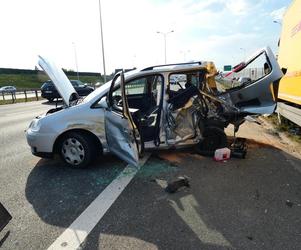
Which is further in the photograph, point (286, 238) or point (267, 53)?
point (267, 53)

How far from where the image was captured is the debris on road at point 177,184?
4273mm

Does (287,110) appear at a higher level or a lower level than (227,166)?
higher

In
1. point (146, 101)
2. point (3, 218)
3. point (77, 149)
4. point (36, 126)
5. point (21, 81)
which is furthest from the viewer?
point (21, 81)

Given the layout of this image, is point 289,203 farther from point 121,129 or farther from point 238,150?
point 121,129

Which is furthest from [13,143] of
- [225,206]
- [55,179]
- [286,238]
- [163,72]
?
[286,238]

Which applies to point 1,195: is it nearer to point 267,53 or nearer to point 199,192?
point 199,192

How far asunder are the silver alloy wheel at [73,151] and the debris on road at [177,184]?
1.71 meters

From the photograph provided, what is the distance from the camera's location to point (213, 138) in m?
5.92

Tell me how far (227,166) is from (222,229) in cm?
217

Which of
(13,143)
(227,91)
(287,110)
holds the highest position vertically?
(227,91)

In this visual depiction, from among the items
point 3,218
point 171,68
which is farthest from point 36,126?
point 171,68

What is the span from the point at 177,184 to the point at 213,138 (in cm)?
187

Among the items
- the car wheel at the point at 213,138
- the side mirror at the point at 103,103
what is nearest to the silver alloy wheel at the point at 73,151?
the side mirror at the point at 103,103

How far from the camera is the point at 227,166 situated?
5.32 meters
